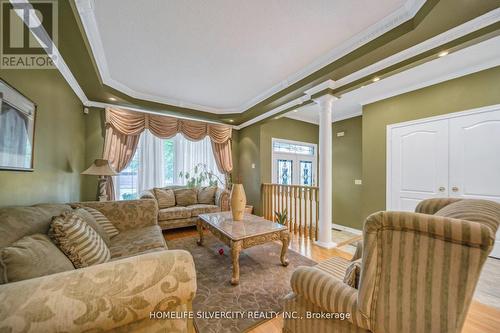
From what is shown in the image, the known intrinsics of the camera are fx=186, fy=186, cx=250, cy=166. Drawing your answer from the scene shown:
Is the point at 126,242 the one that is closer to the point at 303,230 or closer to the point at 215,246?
the point at 215,246

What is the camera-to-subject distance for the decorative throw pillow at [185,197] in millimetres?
3982

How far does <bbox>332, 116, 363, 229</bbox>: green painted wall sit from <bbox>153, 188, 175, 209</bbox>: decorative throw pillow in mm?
3890

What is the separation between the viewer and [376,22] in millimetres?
1844

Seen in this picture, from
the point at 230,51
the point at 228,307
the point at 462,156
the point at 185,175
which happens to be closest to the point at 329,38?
the point at 230,51

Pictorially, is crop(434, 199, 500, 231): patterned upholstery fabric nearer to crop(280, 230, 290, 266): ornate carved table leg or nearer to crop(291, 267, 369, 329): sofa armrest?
crop(291, 267, 369, 329): sofa armrest

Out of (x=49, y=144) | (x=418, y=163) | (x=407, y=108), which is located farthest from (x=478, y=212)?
(x=49, y=144)

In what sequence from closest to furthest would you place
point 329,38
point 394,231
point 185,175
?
point 394,231 → point 329,38 → point 185,175

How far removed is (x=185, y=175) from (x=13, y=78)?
3144 mm

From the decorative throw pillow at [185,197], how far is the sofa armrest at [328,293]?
3353 millimetres

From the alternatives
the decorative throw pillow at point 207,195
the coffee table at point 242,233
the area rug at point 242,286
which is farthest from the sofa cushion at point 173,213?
the coffee table at point 242,233

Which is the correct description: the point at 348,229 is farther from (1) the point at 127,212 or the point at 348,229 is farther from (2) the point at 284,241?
(1) the point at 127,212

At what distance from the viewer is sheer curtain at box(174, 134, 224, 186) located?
4398 millimetres

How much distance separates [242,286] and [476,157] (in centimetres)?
349

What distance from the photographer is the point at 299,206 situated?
3414 millimetres
